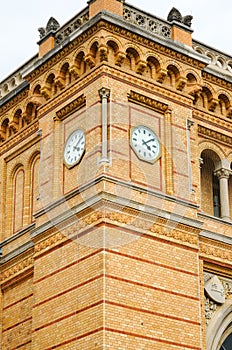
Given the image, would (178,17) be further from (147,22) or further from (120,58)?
(120,58)

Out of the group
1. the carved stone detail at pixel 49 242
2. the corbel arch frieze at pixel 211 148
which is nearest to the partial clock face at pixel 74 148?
the carved stone detail at pixel 49 242

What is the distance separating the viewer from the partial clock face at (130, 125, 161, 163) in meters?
20.8

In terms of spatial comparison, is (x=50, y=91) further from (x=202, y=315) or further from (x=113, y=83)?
(x=202, y=315)

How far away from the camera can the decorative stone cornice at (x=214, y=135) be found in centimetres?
2289

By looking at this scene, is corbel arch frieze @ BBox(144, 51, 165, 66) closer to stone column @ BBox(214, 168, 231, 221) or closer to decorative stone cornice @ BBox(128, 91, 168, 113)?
decorative stone cornice @ BBox(128, 91, 168, 113)

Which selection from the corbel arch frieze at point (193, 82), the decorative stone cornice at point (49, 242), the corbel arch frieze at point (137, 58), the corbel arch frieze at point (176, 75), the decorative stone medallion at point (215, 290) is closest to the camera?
the decorative stone cornice at point (49, 242)

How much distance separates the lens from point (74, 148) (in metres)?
21.3

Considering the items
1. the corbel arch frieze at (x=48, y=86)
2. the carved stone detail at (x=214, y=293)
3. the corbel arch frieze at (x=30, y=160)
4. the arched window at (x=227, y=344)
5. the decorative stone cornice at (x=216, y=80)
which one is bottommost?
the arched window at (x=227, y=344)

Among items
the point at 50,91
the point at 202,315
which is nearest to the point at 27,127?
the point at 50,91

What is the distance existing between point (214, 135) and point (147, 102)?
2.48m

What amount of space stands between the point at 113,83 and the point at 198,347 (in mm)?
6309

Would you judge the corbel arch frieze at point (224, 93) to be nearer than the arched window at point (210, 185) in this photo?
No

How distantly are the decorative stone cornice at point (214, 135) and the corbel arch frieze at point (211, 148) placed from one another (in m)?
0.18

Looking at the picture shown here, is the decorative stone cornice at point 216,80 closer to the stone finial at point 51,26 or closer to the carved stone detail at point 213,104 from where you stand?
the carved stone detail at point 213,104
